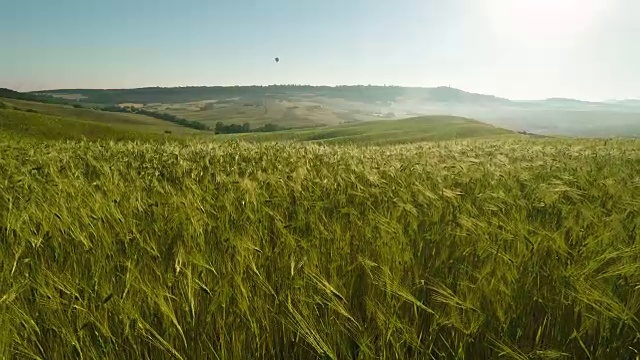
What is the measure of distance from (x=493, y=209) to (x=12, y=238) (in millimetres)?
2594

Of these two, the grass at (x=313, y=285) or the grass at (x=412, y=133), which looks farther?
the grass at (x=412, y=133)

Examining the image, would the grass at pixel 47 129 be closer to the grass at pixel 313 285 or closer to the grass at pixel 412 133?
the grass at pixel 412 133

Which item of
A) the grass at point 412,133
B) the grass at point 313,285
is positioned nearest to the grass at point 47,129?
the grass at point 412,133

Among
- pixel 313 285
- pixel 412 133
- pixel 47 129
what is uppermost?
pixel 313 285

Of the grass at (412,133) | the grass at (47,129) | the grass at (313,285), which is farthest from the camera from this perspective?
the grass at (412,133)

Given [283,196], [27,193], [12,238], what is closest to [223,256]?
[12,238]

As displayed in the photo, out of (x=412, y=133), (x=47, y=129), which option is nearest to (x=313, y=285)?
(x=47, y=129)

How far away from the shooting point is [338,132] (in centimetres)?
8025

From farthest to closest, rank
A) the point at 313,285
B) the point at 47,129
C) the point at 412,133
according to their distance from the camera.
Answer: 1. the point at 412,133
2. the point at 47,129
3. the point at 313,285

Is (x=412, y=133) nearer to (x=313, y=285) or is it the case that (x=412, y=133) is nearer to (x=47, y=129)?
(x=47, y=129)

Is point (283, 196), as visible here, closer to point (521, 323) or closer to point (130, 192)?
point (130, 192)

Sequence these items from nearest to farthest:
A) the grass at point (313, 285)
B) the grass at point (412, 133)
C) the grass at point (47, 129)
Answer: the grass at point (313, 285), the grass at point (47, 129), the grass at point (412, 133)

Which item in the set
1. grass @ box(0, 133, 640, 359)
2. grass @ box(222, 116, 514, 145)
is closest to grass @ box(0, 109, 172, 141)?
grass @ box(222, 116, 514, 145)

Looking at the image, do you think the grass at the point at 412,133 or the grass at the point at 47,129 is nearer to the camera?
the grass at the point at 47,129
